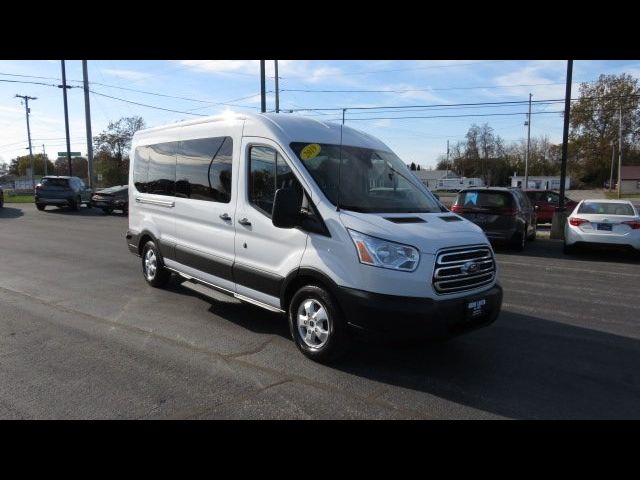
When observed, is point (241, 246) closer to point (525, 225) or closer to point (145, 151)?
point (145, 151)

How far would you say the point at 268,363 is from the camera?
4633mm

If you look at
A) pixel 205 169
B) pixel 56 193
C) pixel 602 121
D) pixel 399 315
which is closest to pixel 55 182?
pixel 56 193

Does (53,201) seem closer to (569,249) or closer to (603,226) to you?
(569,249)

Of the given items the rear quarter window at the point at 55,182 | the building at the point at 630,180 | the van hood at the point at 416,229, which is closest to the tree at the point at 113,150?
the rear quarter window at the point at 55,182

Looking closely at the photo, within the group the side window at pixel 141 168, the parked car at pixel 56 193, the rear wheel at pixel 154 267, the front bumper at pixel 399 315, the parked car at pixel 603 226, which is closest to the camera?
the front bumper at pixel 399 315

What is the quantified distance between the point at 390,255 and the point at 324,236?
659mm

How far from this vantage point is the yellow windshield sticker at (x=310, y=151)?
4891 millimetres

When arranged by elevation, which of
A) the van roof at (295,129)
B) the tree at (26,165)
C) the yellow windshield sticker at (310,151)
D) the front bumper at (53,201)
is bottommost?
the front bumper at (53,201)

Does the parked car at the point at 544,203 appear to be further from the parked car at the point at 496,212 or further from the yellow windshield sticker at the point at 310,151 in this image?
the yellow windshield sticker at the point at 310,151

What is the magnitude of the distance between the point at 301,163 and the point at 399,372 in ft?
7.15

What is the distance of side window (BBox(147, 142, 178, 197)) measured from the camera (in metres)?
6.84

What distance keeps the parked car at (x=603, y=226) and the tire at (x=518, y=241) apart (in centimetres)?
100

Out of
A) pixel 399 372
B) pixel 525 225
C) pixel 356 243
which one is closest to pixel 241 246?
pixel 356 243

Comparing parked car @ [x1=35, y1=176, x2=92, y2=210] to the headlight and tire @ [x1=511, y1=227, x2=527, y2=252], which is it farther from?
the headlight
